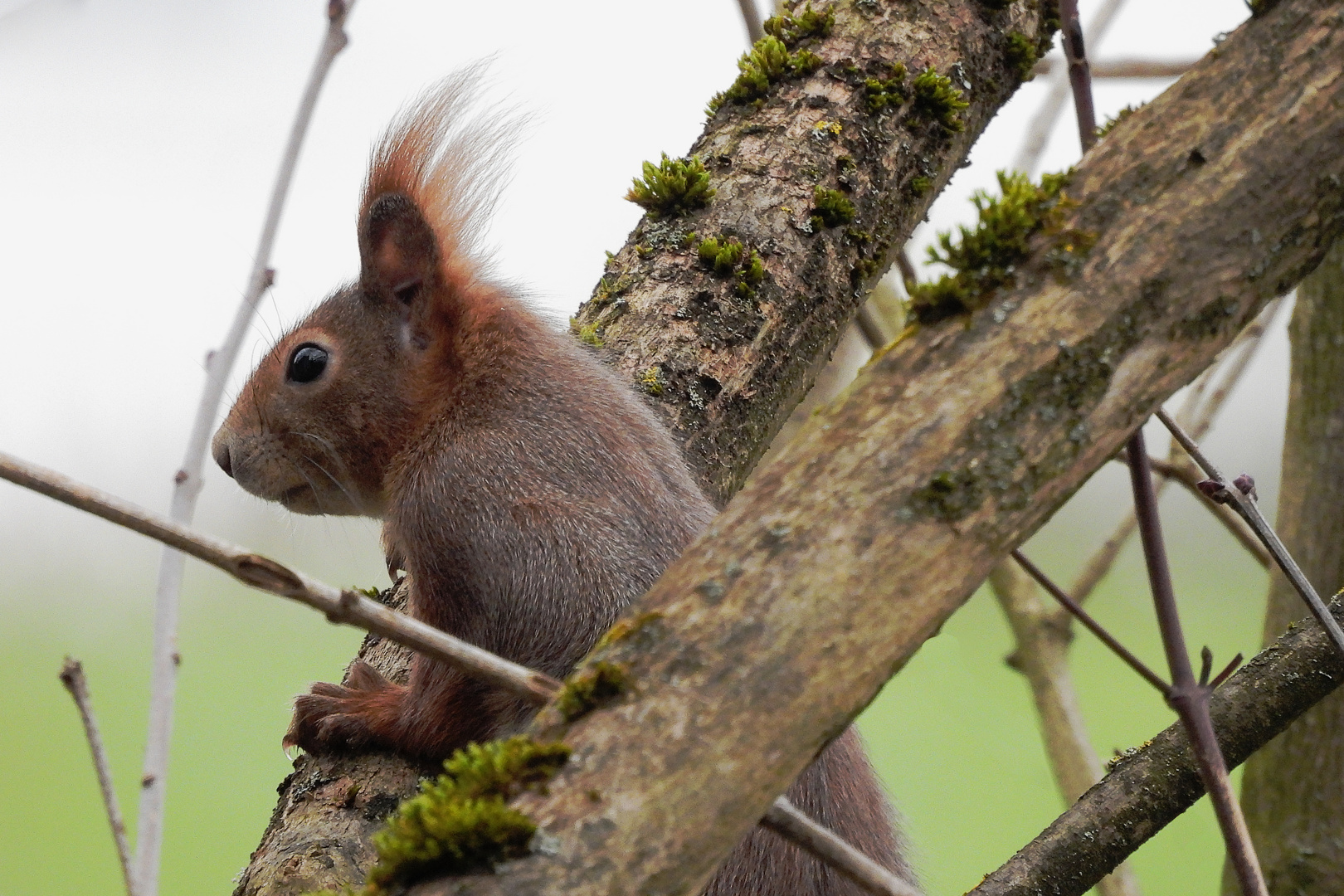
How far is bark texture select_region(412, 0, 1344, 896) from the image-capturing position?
1179 millimetres

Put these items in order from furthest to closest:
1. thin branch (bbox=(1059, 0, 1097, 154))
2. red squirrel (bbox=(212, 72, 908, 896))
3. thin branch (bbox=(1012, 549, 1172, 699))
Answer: red squirrel (bbox=(212, 72, 908, 896))
thin branch (bbox=(1012, 549, 1172, 699))
thin branch (bbox=(1059, 0, 1097, 154))

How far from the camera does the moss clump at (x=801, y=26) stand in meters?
3.15

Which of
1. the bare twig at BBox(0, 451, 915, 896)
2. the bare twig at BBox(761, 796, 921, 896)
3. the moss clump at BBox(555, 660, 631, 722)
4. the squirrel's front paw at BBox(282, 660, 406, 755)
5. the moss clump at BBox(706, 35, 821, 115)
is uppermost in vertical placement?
the moss clump at BBox(706, 35, 821, 115)

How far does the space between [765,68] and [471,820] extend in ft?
8.26

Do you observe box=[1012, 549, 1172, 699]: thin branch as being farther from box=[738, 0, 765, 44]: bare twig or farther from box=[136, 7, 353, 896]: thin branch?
box=[738, 0, 765, 44]: bare twig

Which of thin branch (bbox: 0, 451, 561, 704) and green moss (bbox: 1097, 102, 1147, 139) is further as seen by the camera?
green moss (bbox: 1097, 102, 1147, 139)

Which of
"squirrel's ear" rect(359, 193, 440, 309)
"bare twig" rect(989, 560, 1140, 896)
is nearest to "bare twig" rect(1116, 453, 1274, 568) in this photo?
"bare twig" rect(989, 560, 1140, 896)

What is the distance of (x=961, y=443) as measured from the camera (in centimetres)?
124

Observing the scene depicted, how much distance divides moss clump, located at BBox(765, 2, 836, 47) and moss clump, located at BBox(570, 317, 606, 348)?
98 centimetres

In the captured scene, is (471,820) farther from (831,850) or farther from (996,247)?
(996,247)

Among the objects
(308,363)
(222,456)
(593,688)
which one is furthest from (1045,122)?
(593,688)

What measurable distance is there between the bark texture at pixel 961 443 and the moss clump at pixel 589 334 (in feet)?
5.94

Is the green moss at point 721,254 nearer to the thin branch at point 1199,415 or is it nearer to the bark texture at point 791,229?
the bark texture at point 791,229

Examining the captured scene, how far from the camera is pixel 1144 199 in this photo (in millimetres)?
1289
